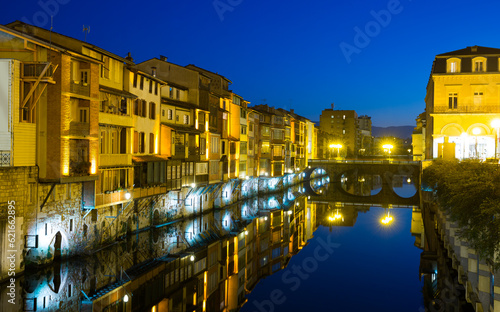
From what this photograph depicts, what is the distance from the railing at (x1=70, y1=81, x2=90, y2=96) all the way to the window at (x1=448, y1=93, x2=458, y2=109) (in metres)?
43.5

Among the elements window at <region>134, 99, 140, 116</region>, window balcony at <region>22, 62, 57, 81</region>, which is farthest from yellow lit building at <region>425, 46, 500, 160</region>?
window balcony at <region>22, 62, 57, 81</region>

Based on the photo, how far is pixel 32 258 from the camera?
21109mm

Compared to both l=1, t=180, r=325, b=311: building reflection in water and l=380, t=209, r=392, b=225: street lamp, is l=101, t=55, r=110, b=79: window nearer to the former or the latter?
l=1, t=180, r=325, b=311: building reflection in water

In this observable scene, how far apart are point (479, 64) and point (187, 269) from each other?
144ft

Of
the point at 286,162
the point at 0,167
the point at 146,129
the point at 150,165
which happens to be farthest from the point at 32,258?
the point at 286,162

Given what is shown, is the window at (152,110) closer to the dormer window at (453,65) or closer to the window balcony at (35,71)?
the window balcony at (35,71)

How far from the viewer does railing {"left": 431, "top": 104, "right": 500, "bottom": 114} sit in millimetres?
50259

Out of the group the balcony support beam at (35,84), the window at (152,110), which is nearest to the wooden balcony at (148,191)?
the window at (152,110)

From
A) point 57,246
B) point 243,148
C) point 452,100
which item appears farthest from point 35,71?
point 452,100

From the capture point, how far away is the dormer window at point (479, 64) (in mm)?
49906

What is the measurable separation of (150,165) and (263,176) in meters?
32.2

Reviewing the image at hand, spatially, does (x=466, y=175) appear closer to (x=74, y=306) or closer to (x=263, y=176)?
(x=74, y=306)

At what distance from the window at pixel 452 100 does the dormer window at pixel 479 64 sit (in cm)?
356

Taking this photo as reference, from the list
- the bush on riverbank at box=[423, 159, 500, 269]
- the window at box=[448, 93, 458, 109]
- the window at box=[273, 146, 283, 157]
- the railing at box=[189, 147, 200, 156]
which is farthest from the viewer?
the window at box=[273, 146, 283, 157]
